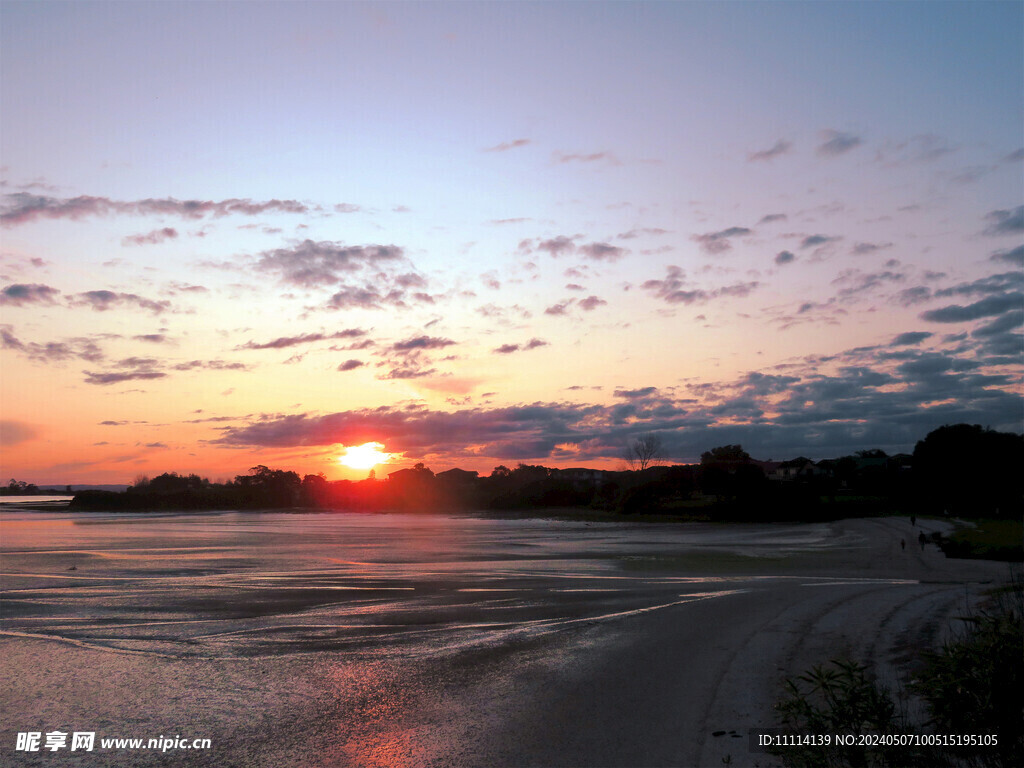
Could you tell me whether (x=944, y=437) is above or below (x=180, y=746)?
above

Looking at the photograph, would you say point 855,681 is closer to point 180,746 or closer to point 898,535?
point 180,746

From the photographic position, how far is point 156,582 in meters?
21.2

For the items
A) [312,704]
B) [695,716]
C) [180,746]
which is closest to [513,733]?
[695,716]

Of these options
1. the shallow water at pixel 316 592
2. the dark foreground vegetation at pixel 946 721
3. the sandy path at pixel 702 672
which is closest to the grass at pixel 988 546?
the shallow water at pixel 316 592

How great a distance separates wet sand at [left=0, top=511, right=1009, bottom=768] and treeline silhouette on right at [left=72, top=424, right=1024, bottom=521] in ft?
167

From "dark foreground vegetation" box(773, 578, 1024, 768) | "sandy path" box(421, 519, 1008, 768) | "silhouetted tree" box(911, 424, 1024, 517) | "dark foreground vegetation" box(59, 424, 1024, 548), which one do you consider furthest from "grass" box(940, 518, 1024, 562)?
"silhouetted tree" box(911, 424, 1024, 517)

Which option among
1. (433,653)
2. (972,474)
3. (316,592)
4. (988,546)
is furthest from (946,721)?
(972,474)

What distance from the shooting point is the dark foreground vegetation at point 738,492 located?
2911 inches

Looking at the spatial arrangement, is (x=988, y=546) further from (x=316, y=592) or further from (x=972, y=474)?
(x=972, y=474)

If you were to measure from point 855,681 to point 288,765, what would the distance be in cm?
622

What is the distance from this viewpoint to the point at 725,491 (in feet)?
270

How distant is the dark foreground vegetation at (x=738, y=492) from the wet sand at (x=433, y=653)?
21.4 meters

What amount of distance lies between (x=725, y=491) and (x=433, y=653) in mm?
74833

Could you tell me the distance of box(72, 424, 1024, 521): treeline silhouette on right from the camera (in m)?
75.2
